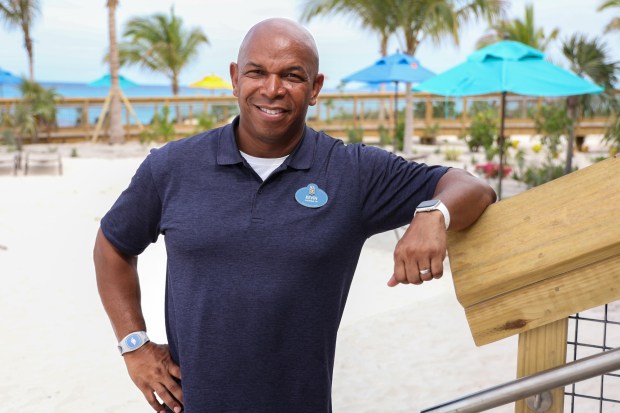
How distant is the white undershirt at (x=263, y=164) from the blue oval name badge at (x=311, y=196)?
13cm

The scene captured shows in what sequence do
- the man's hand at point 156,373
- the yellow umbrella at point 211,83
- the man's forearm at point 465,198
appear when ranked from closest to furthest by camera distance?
1. the man's forearm at point 465,198
2. the man's hand at point 156,373
3. the yellow umbrella at point 211,83

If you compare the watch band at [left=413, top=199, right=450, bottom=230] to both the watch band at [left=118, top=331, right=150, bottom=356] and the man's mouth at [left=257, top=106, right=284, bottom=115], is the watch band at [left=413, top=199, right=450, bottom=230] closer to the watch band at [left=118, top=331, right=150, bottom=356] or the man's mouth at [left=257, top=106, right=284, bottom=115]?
the man's mouth at [left=257, top=106, right=284, bottom=115]

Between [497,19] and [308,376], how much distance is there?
21666 millimetres

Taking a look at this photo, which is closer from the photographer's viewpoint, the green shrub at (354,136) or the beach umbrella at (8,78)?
the green shrub at (354,136)

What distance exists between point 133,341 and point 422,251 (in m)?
0.93

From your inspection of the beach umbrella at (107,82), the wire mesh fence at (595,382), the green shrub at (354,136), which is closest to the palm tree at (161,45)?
the beach umbrella at (107,82)

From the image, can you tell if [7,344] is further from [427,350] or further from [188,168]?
[188,168]

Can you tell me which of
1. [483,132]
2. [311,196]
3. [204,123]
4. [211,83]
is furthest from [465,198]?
[211,83]

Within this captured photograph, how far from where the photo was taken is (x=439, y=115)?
77.2 ft

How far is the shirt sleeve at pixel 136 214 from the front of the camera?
6.24 ft

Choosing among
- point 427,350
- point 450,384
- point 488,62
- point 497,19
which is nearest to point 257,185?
point 450,384

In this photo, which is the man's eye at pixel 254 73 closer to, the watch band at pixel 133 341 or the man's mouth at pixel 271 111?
the man's mouth at pixel 271 111

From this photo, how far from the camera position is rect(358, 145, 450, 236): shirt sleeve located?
182 cm

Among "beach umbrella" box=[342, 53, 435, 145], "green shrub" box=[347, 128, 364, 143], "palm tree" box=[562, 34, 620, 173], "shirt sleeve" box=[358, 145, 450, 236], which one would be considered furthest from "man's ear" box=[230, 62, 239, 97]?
"green shrub" box=[347, 128, 364, 143]
